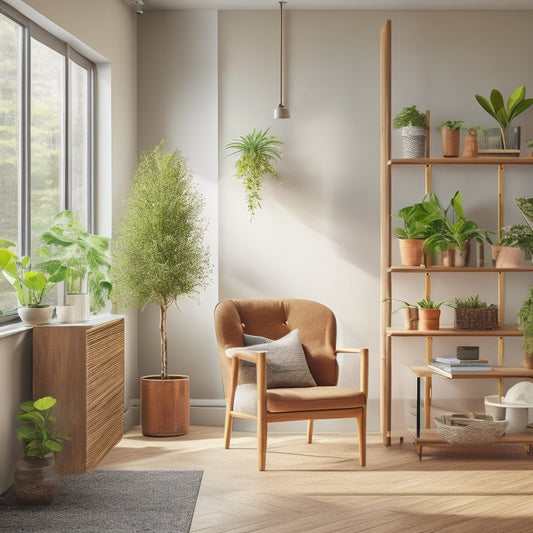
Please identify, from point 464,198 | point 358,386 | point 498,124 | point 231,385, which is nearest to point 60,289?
point 231,385

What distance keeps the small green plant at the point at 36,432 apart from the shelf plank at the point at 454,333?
232 centimetres

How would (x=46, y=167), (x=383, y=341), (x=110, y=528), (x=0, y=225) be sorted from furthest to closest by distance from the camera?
(x=383, y=341) → (x=46, y=167) → (x=0, y=225) → (x=110, y=528)

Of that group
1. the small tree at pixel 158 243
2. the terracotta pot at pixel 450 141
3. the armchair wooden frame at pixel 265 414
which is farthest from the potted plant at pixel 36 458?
the terracotta pot at pixel 450 141

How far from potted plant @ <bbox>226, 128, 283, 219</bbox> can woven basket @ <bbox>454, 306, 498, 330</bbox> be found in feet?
5.33

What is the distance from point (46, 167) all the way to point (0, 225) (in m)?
0.76

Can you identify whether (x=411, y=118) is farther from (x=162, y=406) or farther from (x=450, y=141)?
(x=162, y=406)


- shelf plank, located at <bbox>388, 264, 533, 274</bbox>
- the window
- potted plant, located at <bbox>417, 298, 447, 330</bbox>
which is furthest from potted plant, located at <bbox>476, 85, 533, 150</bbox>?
the window

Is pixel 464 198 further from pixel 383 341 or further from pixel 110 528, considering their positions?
pixel 110 528

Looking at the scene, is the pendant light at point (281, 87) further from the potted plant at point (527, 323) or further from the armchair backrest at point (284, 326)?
the potted plant at point (527, 323)

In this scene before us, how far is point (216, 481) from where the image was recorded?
443cm

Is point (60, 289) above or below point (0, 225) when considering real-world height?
below

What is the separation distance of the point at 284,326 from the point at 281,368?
0.48m

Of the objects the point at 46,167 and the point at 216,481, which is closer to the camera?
the point at 216,481

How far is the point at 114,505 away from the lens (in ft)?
12.9
